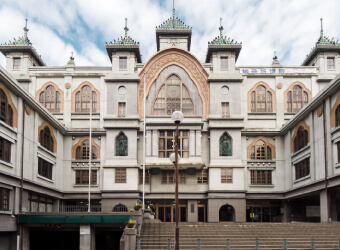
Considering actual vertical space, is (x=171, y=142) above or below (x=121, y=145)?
above

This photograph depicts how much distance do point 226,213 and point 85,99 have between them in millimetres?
21150

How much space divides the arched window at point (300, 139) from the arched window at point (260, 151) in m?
4.97

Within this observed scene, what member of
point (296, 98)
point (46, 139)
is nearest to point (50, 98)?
point (46, 139)

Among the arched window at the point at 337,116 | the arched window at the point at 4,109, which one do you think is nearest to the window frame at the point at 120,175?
the arched window at the point at 4,109

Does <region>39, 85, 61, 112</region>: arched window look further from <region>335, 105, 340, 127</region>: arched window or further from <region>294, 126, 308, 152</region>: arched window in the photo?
<region>335, 105, 340, 127</region>: arched window

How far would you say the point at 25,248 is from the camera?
38562mm

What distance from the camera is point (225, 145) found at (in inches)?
2078

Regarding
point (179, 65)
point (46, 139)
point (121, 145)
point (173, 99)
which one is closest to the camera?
point (46, 139)

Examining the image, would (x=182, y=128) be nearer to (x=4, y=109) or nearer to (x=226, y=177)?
(x=226, y=177)

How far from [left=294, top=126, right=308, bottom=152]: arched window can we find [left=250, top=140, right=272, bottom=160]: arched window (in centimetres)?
497

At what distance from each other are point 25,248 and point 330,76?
38.6m

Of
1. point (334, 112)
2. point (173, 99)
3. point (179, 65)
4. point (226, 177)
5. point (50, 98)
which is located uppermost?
point (179, 65)

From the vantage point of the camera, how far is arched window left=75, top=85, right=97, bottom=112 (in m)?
54.8

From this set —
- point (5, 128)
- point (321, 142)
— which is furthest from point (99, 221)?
point (321, 142)
